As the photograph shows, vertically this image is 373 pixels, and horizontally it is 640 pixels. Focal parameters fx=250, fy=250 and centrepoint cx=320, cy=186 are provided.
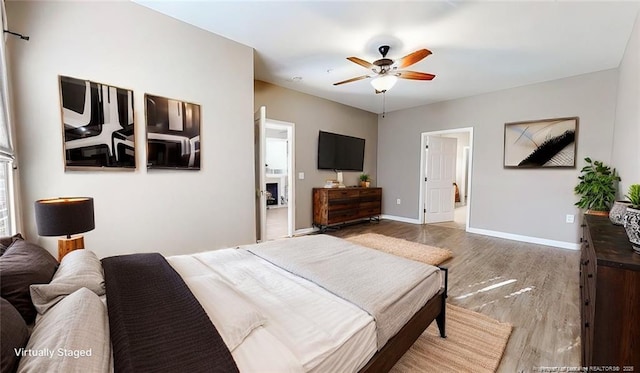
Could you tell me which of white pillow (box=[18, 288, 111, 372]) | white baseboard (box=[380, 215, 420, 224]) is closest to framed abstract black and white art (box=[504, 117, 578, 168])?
white baseboard (box=[380, 215, 420, 224])

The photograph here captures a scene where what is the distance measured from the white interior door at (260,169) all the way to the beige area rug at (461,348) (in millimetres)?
2200

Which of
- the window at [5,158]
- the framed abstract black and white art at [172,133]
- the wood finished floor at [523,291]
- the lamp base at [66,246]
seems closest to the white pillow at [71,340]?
the lamp base at [66,246]

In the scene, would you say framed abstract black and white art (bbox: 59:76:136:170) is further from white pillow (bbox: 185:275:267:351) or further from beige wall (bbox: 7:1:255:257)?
white pillow (bbox: 185:275:267:351)

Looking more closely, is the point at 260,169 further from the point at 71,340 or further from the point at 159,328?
the point at 71,340

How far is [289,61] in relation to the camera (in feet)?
11.1

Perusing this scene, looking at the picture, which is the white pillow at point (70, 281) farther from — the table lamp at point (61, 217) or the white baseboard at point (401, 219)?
the white baseboard at point (401, 219)

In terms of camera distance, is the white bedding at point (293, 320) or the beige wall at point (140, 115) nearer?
the white bedding at point (293, 320)

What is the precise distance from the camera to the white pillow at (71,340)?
65cm

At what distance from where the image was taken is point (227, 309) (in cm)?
108

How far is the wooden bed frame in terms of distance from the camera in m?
1.15

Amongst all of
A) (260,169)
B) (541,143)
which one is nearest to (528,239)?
(541,143)

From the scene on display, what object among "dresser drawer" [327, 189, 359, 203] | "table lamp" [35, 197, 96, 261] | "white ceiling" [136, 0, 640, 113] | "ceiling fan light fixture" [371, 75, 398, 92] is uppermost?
"white ceiling" [136, 0, 640, 113]

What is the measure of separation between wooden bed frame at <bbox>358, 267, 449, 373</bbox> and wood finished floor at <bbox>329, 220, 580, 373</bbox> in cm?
44

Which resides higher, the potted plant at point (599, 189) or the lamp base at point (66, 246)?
the potted plant at point (599, 189)
